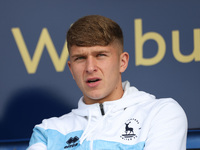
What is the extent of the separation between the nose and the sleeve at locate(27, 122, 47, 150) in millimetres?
396

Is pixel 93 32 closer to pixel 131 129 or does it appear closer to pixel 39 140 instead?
pixel 131 129

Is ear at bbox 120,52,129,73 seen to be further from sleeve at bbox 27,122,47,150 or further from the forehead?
sleeve at bbox 27,122,47,150

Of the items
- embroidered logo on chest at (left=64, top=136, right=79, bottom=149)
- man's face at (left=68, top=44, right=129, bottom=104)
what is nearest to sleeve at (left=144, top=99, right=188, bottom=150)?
man's face at (left=68, top=44, right=129, bottom=104)

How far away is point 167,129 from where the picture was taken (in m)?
1.53

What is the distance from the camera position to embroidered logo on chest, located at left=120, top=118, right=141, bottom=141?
5.34 feet

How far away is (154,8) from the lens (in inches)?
89.3

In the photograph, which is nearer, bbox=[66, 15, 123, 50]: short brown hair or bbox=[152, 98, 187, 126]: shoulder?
bbox=[152, 98, 187, 126]: shoulder

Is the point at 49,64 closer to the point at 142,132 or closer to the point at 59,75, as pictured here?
the point at 59,75

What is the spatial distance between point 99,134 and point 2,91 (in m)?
0.88

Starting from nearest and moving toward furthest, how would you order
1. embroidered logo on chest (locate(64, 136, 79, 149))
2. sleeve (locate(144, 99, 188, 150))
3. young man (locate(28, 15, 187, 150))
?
sleeve (locate(144, 99, 188, 150)), young man (locate(28, 15, 187, 150)), embroidered logo on chest (locate(64, 136, 79, 149))

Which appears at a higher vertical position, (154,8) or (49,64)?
(154,8)

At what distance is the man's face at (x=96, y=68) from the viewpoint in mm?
1692

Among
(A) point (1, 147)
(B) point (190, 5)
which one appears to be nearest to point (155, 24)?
(B) point (190, 5)

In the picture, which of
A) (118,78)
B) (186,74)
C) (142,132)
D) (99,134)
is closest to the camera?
(142,132)
